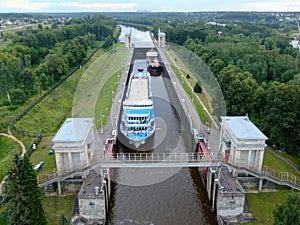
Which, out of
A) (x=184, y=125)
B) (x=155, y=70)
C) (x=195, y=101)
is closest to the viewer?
(x=184, y=125)

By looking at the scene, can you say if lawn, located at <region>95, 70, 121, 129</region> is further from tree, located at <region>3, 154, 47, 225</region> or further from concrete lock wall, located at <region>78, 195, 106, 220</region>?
tree, located at <region>3, 154, 47, 225</region>

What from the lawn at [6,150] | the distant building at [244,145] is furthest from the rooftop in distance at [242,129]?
the lawn at [6,150]

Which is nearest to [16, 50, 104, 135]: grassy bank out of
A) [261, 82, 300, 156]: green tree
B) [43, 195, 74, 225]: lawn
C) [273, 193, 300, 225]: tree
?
[43, 195, 74, 225]: lawn

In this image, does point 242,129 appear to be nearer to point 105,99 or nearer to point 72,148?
point 72,148

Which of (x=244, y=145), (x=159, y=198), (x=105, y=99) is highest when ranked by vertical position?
(x=244, y=145)

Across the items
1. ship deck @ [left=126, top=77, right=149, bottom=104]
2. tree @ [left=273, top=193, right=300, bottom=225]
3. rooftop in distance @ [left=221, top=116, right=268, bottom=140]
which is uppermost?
rooftop in distance @ [left=221, top=116, right=268, bottom=140]

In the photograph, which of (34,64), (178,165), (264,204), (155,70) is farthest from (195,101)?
(34,64)

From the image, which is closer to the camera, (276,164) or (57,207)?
(57,207)
